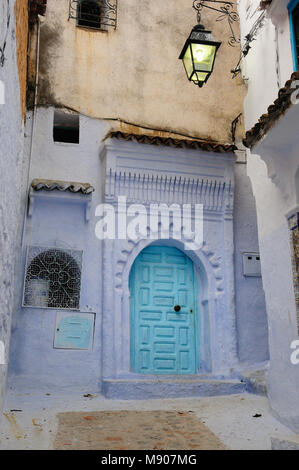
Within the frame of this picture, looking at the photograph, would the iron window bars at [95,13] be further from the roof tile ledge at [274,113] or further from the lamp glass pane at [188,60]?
the roof tile ledge at [274,113]

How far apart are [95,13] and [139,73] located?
1340 mm

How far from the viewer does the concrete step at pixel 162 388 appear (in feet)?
21.0

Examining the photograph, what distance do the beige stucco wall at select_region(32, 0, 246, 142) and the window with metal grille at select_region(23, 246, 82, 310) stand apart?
221cm

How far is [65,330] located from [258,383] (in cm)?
257

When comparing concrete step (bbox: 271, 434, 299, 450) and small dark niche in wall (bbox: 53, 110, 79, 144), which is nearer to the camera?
concrete step (bbox: 271, 434, 299, 450)

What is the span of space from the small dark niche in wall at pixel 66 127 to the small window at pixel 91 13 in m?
1.67

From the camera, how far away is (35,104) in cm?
757

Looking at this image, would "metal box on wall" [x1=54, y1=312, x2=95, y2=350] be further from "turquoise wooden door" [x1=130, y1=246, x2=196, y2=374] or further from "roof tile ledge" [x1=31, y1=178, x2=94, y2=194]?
"roof tile ledge" [x1=31, y1=178, x2=94, y2=194]

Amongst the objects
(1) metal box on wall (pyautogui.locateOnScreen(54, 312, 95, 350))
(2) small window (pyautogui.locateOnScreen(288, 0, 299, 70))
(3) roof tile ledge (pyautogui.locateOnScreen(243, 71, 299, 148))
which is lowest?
(1) metal box on wall (pyautogui.locateOnScreen(54, 312, 95, 350))

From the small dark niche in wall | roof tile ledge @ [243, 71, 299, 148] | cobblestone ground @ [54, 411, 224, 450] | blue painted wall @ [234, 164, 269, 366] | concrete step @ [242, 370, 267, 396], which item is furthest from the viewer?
the small dark niche in wall

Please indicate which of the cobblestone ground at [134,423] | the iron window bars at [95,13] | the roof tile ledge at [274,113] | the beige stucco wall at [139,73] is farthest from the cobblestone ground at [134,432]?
the iron window bars at [95,13]

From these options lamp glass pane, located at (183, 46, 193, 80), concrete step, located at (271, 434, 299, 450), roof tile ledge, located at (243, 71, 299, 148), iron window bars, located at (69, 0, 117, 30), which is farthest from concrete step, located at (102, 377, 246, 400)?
iron window bars, located at (69, 0, 117, 30)

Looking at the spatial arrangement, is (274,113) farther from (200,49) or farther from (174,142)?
(174,142)

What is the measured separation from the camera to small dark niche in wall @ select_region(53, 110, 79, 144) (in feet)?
25.6
